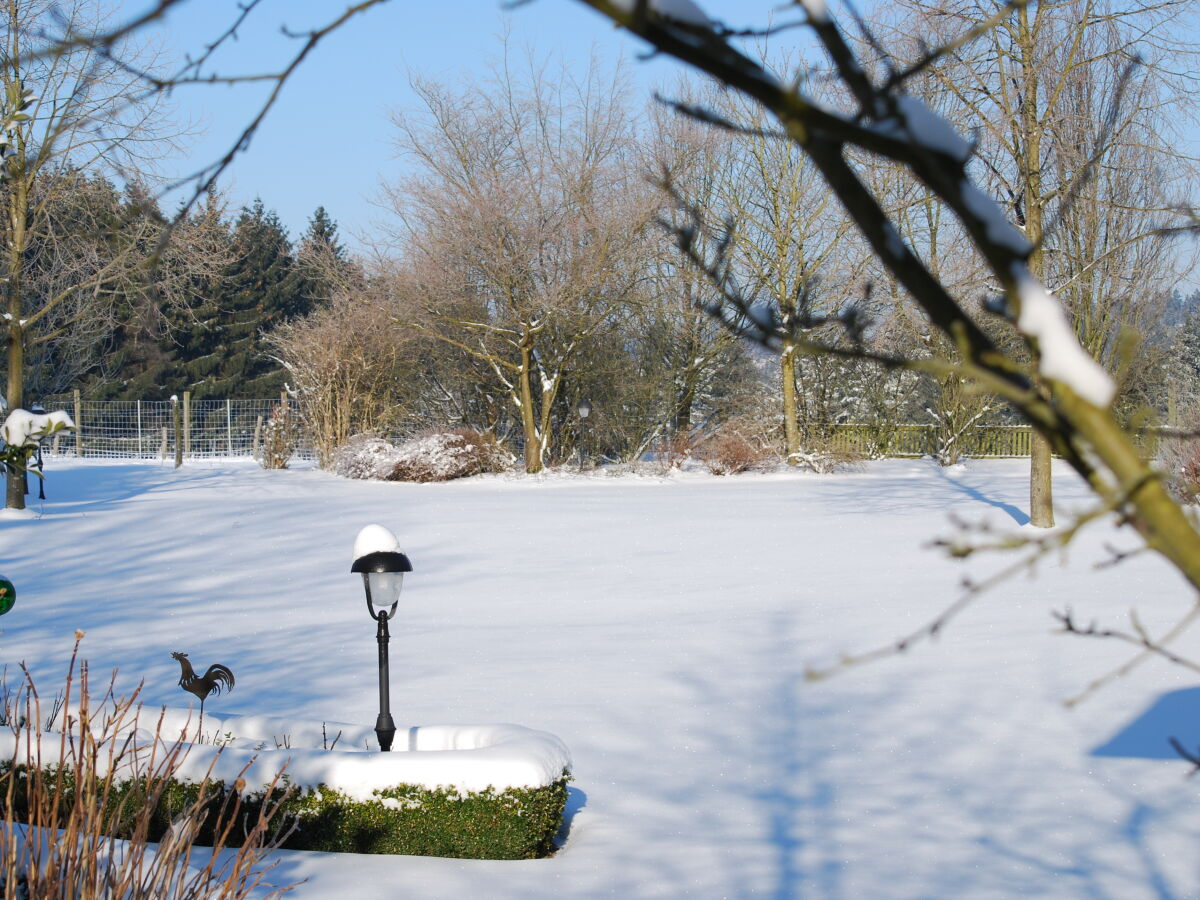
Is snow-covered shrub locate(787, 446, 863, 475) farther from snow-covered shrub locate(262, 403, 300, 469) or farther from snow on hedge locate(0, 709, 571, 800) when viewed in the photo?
snow on hedge locate(0, 709, 571, 800)

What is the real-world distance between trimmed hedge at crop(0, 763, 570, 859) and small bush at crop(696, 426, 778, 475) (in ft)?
44.5

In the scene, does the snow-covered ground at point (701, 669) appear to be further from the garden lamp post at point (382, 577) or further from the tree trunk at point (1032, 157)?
the garden lamp post at point (382, 577)

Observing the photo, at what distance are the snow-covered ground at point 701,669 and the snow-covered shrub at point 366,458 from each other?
2550mm

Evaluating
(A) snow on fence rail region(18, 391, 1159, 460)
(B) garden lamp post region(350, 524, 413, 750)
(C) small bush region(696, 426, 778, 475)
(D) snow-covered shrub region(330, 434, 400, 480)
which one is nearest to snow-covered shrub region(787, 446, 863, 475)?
(C) small bush region(696, 426, 778, 475)

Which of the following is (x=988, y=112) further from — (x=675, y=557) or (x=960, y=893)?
(x=960, y=893)

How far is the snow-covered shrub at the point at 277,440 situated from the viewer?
60.4ft

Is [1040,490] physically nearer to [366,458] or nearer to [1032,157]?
Answer: [1032,157]

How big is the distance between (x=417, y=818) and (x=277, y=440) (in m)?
A: 15.4

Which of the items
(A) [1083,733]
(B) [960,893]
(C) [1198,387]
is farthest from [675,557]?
(C) [1198,387]

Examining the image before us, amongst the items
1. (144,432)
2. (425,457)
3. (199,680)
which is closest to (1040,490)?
(199,680)

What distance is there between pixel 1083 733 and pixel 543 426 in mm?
13049

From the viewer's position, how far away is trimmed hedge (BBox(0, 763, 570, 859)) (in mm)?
3949

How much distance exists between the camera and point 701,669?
6742 millimetres

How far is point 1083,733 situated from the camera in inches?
214
